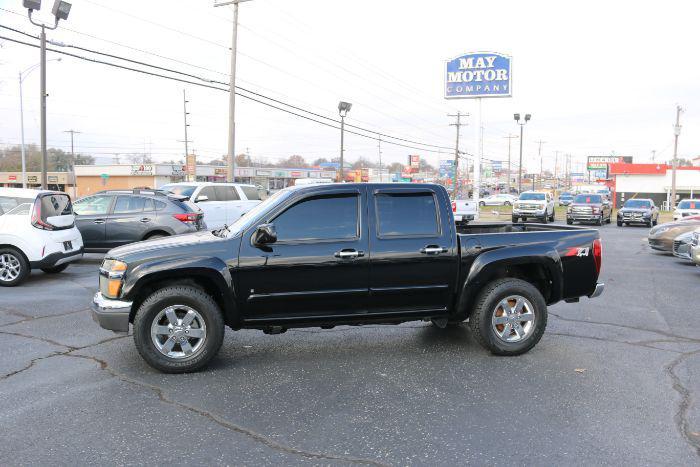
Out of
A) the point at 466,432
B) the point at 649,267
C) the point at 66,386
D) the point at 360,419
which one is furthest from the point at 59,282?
the point at 649,267

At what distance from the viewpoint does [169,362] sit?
5363 mm

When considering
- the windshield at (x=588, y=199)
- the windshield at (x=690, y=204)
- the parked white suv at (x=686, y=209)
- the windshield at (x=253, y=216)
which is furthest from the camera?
the windshield at (x=588, y=199)

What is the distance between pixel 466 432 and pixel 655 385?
2121mm

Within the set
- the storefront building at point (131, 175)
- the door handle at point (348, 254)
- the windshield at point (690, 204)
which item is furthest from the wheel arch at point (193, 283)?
the storefront building at point (131, 175)

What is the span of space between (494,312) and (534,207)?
2725cm

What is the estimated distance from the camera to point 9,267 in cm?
1006

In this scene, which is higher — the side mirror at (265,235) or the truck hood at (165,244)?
the side mirror at (265,235)

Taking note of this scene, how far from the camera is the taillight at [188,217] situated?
12.7 metres

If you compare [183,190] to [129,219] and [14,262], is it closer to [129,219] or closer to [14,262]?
[129,219]

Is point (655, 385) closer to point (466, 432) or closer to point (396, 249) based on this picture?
point (466, 432)

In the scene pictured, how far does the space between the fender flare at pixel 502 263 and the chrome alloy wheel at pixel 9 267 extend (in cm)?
797

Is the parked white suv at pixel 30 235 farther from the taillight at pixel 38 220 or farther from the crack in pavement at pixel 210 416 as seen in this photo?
Result: the crack in pavement at pixel 210 416

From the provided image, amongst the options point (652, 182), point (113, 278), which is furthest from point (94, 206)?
point (652, 182)

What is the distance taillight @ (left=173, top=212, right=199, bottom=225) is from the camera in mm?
12656
